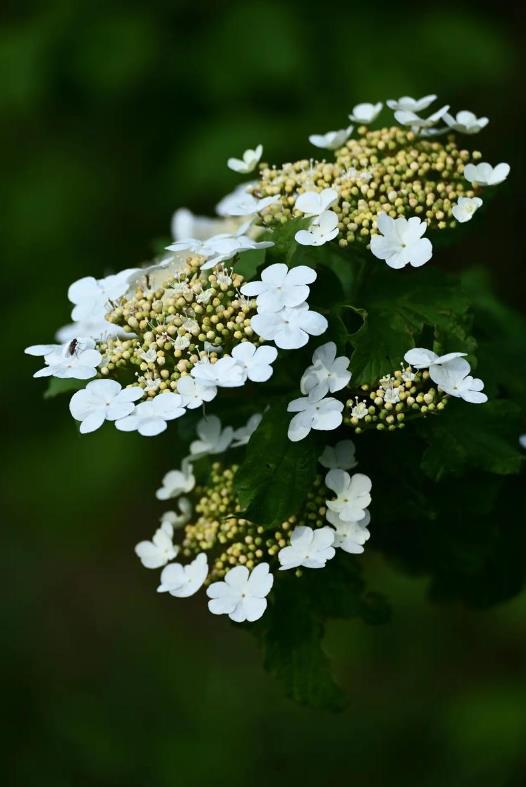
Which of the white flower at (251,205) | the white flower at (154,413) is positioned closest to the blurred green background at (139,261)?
the white flower at (251,205)

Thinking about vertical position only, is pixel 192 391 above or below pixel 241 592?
above

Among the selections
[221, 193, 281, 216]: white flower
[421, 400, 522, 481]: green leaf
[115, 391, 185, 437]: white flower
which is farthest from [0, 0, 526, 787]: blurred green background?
[115, 391, 185, 437]: white flower

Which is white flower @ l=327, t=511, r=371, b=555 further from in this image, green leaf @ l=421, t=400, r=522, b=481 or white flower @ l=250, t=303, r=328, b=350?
white flower @ l=250, t=303, r=328, b=350

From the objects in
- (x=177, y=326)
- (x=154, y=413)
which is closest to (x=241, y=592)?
(x=154, y=413)

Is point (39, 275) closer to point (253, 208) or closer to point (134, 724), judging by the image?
point (134, 724)

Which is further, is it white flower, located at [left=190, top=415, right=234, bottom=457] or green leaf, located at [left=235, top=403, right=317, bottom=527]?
white flower, located at [left=190, top=415, right=234, bottom=457]

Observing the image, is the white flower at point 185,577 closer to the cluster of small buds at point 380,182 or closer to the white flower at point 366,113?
the cluster of small buds at point 380,182

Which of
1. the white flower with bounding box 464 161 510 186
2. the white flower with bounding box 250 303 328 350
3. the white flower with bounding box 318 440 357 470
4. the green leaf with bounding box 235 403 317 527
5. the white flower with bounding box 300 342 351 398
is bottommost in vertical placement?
the white flower with bounding box 318 440 357 470

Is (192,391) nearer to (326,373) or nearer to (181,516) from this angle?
(326,373)
